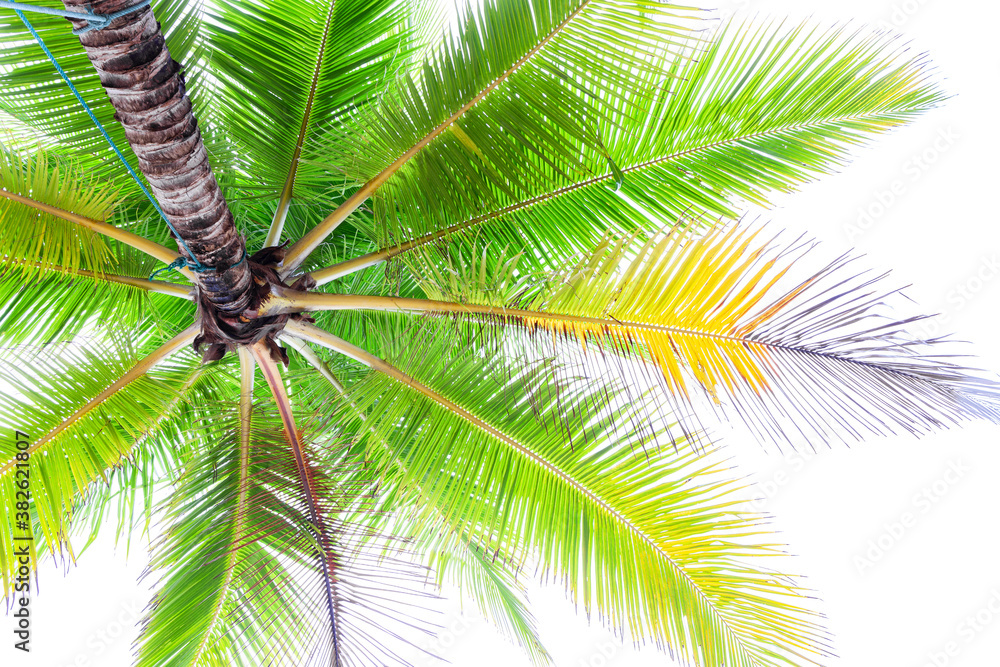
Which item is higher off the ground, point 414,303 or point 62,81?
point 62,81

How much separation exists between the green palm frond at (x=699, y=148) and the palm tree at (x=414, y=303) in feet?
0.04

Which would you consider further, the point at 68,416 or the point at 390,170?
the point at 390,170

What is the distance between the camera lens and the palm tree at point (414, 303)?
2.16 m


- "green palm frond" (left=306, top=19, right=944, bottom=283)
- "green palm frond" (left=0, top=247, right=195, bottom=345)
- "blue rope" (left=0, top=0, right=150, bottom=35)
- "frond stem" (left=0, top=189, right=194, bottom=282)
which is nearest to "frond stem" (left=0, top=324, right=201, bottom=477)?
"green palm frond" (left=0, top=247, right=195, bottom=345)

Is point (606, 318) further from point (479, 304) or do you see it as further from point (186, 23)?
point (186, 23)

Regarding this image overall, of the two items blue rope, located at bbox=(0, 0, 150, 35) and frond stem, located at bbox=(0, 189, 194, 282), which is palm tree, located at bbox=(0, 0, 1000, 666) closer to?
frond stem, located at bbox=(0, 189, 194, 282)

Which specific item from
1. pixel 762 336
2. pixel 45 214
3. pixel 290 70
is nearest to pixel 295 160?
pixel 290 70

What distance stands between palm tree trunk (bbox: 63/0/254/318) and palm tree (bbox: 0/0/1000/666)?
1 cm

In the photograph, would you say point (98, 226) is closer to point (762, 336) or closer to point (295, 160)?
point (295, 160)

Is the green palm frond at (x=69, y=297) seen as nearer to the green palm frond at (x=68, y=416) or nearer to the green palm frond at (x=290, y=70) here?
the green palm frond at (x=68, y=416)

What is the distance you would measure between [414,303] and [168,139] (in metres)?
0.87

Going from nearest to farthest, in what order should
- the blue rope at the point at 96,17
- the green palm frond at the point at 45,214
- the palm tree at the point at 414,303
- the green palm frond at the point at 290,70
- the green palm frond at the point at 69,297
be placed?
1. the blue rope at the point at 96,17
2. the palm tree at the point at 414,303
3. the green palm frond at the point at 45,214
4. the green palm frond at the point at 69,297
5. the green palm frond at the point at 290,70

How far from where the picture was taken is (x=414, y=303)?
2178mm

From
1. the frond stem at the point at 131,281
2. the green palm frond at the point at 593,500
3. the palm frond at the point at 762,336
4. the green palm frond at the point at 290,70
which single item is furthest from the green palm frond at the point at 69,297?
the palm frond at the point at 762,336
